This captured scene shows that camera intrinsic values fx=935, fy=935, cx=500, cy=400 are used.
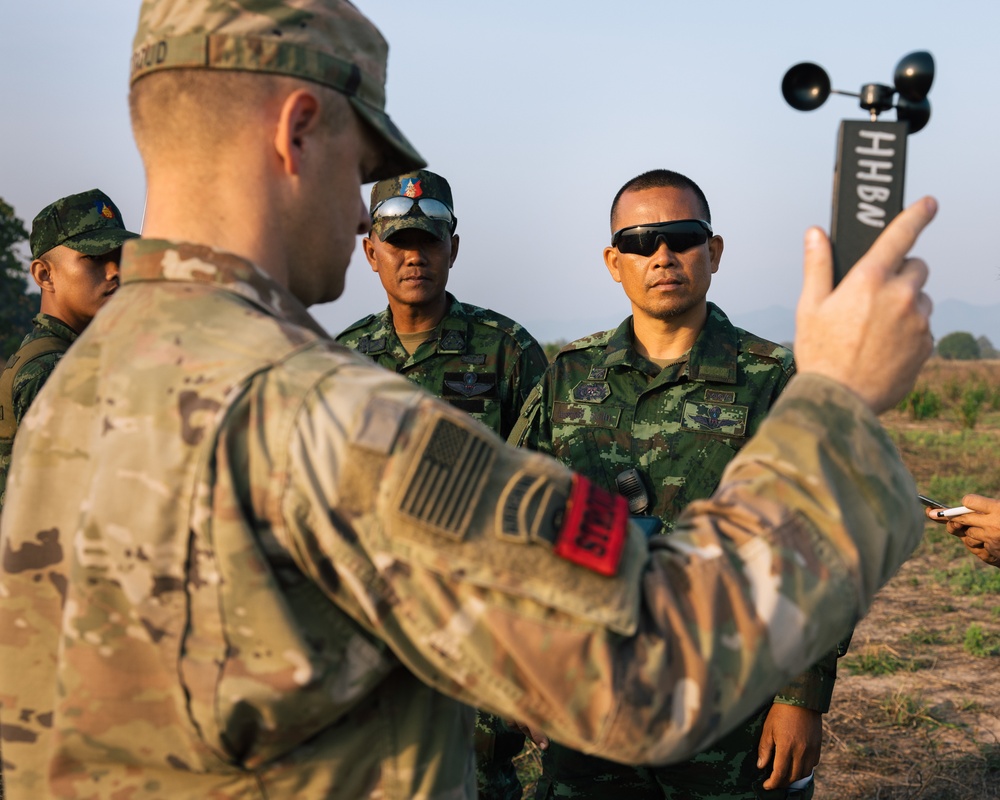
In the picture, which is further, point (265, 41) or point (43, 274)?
point (43, 274)

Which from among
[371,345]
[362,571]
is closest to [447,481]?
[362,571]

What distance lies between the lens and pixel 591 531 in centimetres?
→ 112

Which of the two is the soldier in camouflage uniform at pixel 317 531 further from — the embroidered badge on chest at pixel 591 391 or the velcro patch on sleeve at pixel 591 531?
the embroidered badge on chest at pixel 591 391

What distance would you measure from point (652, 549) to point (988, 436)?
52.3 ft

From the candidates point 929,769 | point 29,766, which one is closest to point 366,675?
point 29,766

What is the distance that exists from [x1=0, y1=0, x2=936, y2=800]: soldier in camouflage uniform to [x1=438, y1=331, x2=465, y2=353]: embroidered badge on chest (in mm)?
3313

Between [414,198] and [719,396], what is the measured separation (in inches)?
82.5

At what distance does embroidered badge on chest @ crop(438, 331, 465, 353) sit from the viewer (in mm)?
4746

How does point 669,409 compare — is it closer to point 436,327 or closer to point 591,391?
point 591,391

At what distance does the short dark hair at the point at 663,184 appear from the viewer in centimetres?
364

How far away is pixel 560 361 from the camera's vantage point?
371 centimetres

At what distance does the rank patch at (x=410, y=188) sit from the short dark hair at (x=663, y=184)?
4.44ft

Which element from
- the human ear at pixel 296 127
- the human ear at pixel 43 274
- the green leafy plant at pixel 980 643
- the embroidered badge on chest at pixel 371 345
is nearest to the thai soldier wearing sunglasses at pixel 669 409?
the embroidered badge on chest at pixel 371 345

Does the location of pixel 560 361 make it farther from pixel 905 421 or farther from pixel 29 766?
pixel 905 421
